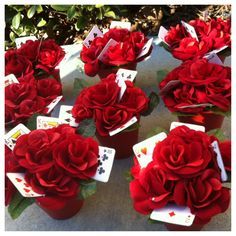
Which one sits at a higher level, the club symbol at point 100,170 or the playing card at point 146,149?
the playing card at point 146,149

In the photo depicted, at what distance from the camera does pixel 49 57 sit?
4.13 feet

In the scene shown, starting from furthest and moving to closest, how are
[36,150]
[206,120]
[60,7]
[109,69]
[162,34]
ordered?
[60,7]
[162,34]
[109,69]
[206,120]
[36,150]

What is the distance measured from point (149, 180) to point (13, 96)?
1.67 ft

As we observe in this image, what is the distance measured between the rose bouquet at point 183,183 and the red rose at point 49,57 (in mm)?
607

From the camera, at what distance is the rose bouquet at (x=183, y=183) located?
724mm

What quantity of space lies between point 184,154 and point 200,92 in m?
0.28

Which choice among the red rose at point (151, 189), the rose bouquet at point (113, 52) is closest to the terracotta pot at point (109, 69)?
the rose bouquet at point (113, 52)

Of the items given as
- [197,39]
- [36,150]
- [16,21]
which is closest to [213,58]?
[197,39]

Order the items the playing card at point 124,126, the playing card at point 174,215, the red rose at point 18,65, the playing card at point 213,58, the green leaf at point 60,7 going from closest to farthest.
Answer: the playing card at point 174,215 → the playing card at point 124,126 → the playing card at point 213,58 → the red rose at point 18,65 → the green leaf at point 60,7

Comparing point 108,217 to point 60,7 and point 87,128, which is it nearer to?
point 87,128

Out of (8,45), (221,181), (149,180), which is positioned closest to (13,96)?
(149,180)

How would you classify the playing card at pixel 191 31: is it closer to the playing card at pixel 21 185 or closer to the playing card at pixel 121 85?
the playing card at pixel 121 85

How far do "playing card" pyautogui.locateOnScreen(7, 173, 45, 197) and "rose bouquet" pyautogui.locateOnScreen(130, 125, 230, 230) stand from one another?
0.21m

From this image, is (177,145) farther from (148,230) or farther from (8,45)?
(8,45)
